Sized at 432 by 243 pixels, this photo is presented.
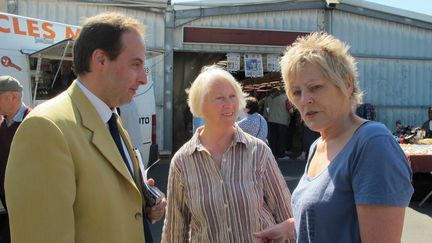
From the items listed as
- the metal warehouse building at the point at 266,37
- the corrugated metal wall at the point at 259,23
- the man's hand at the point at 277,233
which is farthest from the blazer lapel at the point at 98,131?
the corrugated metal wall at the point at 259,23

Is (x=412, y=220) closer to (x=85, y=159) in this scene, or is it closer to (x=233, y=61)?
(x=85, y=159)

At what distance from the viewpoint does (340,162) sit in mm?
1602

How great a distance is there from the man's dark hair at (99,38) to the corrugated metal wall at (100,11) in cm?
957

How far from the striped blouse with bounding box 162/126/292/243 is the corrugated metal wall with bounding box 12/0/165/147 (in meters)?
9.08

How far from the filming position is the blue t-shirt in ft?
4.72

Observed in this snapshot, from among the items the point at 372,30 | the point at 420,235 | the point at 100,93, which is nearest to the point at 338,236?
the point at 100,93

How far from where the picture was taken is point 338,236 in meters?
1.58

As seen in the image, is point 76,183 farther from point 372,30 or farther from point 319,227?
point 372,30

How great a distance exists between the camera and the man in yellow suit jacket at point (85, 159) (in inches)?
56.1

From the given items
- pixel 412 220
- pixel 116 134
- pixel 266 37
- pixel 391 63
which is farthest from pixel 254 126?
pixel 391 63

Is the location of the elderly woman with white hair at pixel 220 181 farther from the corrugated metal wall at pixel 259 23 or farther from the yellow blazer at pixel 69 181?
the corrugated metal wall at pixel 259 23

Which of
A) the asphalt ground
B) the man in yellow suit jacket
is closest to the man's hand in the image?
the man in yellow suit jacket

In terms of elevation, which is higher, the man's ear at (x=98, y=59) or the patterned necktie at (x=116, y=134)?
the man's ear at (x=98, y=59)

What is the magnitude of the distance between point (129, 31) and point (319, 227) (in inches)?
40.7
